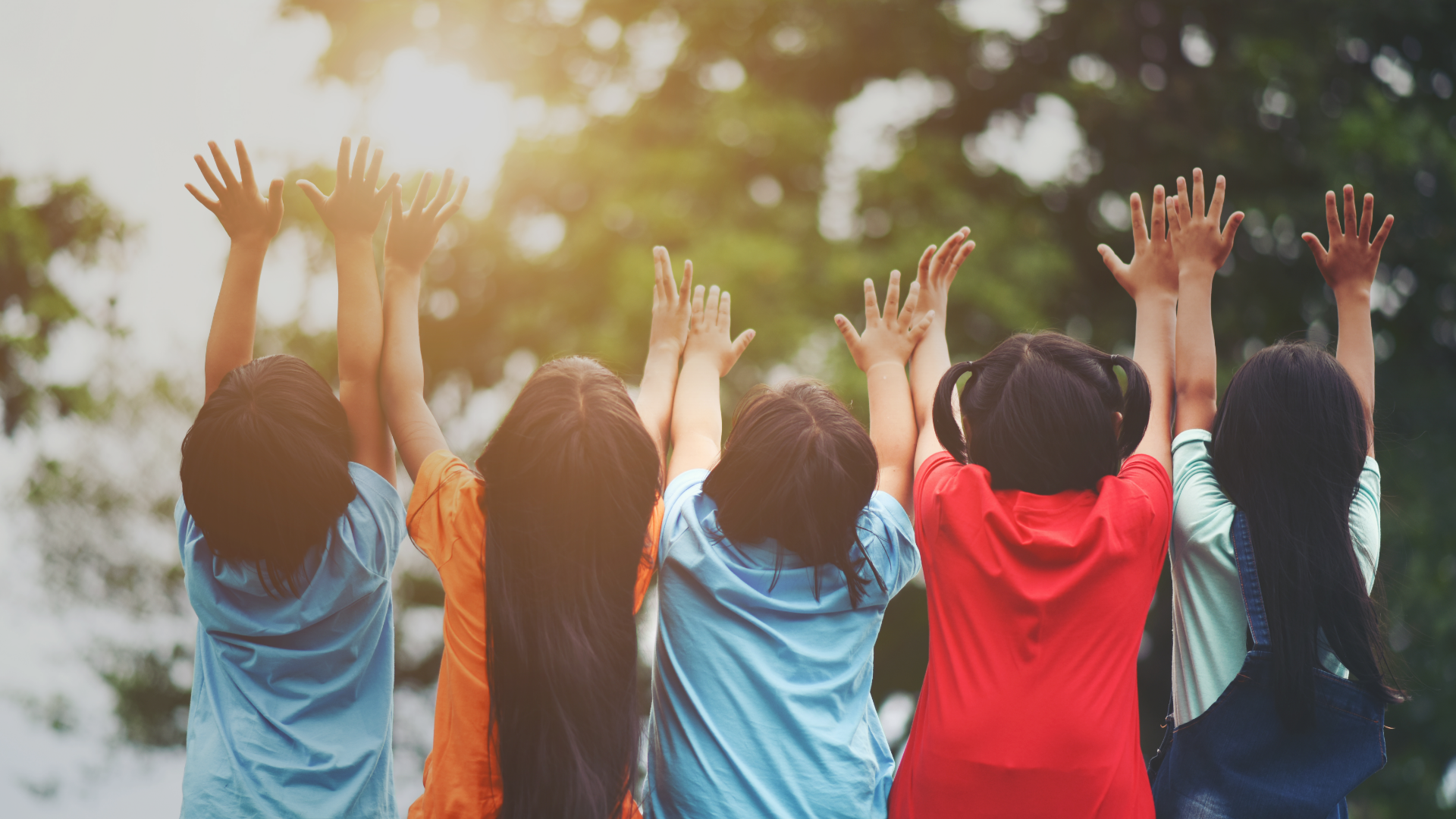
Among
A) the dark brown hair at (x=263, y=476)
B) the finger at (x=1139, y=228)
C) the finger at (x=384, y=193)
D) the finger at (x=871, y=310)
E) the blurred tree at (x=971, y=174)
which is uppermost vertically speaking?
the blurred tree at (x=971, y=174)

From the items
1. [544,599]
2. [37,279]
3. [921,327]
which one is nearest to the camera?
[544,599]

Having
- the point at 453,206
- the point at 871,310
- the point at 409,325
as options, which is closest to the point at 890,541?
the point at 871,310

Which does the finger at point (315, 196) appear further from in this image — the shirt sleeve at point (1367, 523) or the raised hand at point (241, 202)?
the shirt sleeve at point (1367, 523)

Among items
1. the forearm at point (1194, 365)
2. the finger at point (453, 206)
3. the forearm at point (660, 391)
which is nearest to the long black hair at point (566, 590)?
the forearm at point (660, 391)

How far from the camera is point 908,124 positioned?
7.86 meters

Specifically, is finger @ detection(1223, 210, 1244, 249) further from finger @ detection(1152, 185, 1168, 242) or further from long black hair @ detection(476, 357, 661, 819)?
long black hair @ detection(476, 357, 661, 819)

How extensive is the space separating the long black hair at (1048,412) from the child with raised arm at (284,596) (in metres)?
1.21

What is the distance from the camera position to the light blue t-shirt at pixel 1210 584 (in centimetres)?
193

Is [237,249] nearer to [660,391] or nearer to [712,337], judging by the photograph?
[660,391]

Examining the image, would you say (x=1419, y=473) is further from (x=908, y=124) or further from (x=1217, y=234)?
(x=1217, y=234)

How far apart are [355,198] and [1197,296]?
6.20 ft

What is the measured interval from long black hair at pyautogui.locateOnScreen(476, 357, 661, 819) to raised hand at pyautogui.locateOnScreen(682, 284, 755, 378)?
57 cm

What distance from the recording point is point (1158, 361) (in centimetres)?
220

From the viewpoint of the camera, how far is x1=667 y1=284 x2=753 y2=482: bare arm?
2.21 metres
